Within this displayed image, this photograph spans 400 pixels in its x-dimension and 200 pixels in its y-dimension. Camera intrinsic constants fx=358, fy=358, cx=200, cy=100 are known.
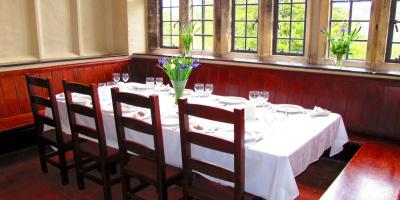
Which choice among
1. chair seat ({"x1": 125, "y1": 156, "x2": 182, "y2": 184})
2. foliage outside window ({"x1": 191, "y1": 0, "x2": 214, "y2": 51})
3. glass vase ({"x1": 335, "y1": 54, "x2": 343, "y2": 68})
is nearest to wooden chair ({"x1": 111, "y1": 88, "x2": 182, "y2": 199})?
chair seat ({"x1": 125, "y1": 156, "x2": 182, "y2": 184})

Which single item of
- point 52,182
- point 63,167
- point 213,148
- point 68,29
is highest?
point 68,29

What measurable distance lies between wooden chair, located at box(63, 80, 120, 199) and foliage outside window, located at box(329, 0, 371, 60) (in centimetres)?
288

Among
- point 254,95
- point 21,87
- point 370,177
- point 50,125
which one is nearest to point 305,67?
point 254,95

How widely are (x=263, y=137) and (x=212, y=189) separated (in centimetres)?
46

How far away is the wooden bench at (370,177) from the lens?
2383 mm

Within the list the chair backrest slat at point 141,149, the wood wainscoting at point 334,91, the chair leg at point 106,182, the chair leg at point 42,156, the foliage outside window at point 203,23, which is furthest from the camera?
the foliage outside window at point 203,23

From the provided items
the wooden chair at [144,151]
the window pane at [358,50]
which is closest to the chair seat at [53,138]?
the wooden chair at [144,151]

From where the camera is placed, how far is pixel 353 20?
4168 mm

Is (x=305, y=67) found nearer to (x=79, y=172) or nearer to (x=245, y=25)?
(x=245, y=25)

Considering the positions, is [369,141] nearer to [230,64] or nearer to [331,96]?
[331,96]

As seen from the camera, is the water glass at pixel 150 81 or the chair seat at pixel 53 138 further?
the water glass at pixel 150 81

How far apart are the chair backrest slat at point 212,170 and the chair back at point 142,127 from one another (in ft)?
0.93

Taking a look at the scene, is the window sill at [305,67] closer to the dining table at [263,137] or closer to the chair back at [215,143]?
the dining table at [263,137]

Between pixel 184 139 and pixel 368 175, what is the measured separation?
1480 millimetres
